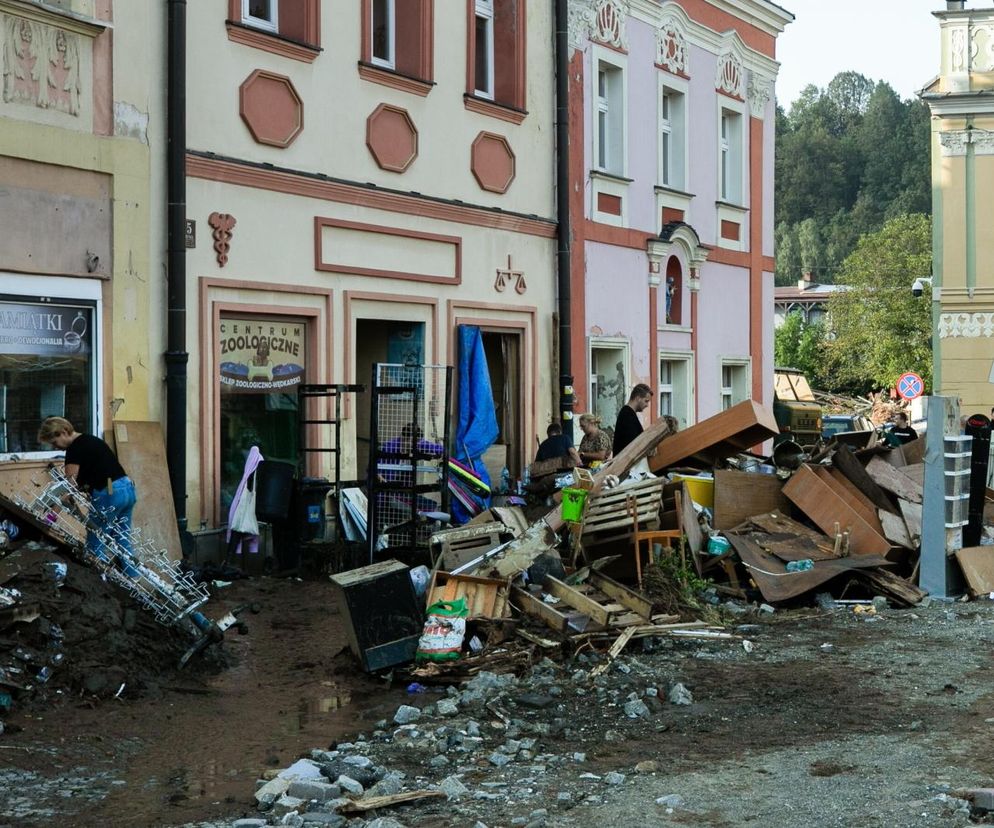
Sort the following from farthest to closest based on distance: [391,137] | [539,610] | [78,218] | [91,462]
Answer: [391,137] → [78,218] → [91,462] → [539,610]

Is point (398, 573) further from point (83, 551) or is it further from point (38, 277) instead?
point (38, 277)

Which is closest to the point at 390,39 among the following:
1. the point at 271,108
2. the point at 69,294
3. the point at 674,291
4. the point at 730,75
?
the point at 271,108

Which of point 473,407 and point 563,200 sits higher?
point 563,200

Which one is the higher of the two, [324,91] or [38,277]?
[324,91]

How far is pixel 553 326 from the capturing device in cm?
1862

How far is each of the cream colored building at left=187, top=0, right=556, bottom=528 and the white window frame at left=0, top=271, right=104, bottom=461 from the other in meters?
1.02

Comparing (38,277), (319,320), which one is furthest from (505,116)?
(38,277)

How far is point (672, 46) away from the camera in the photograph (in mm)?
21328

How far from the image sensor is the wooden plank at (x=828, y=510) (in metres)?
13.8

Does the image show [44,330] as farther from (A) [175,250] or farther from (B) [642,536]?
(B) [642,536]

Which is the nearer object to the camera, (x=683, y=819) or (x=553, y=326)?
(x=683, y=819)

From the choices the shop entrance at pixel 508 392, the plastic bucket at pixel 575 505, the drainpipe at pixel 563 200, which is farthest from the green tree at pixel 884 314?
the plastic bucket at pixel 575 505

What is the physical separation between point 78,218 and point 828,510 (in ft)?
23.7

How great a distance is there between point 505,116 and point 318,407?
4902mm
